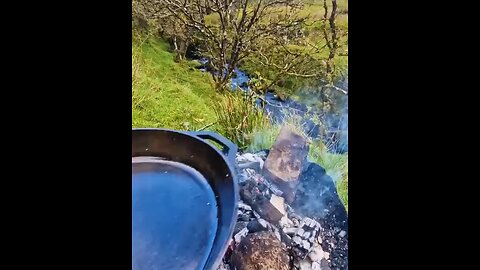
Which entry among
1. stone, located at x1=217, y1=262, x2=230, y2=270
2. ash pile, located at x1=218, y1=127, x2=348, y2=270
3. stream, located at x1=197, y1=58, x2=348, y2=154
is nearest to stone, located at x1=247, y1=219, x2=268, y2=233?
ash pile, located at x1=218, y1=127, x2=348, y2=270

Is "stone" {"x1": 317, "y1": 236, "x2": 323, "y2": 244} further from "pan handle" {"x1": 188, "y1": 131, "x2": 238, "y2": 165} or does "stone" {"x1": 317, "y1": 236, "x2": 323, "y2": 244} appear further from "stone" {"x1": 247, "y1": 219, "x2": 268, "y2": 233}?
"pan handle" {"x1": 188, "y1": 131, "x2": 238, "y2": 165}

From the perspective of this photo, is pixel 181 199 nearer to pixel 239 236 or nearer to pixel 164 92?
pixel 239 236

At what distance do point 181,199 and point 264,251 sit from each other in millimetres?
251

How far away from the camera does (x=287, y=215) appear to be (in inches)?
49.3

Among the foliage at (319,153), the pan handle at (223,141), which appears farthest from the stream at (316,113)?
the pan handle at (223,141)

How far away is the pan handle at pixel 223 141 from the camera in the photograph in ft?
4.16

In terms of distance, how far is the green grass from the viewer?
1.27 metres

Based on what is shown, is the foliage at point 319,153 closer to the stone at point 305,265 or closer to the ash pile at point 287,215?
the ash pile at point 287,215

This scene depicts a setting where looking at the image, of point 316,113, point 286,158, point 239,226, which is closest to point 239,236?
point 239,226

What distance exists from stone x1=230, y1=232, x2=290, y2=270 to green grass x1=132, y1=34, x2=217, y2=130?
0.33 metres
